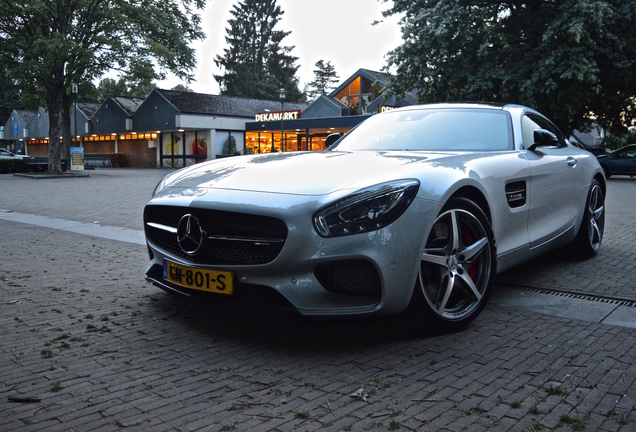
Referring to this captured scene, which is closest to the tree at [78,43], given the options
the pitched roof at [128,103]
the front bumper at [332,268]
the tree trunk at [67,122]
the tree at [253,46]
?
the tree trunk at [67,122]

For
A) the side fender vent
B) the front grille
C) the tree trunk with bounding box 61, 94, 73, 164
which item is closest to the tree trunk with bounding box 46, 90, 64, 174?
the tree trunk with bounding box 61, 94, 73, 164

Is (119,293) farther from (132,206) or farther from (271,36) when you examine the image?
(271,36)

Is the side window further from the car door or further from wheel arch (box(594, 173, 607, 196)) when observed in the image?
wheel arch (box(594, 173, 607, 196))

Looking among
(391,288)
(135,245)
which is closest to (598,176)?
(391,288)

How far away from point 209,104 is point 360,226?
148ft

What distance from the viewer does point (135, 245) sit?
23.0 feet

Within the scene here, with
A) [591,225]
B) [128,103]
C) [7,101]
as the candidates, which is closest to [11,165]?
[128,103]

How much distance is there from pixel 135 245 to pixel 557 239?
473 cm

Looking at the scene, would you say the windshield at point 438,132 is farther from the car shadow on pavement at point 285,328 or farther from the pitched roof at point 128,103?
the pitched roof at point 128,103

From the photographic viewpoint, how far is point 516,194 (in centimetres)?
430

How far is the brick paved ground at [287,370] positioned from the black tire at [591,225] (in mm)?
2210

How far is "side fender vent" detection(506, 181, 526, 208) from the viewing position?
13.8 feet

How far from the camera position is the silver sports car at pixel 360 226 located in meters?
3.06

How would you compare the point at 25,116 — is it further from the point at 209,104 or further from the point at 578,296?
the point at 578,296
